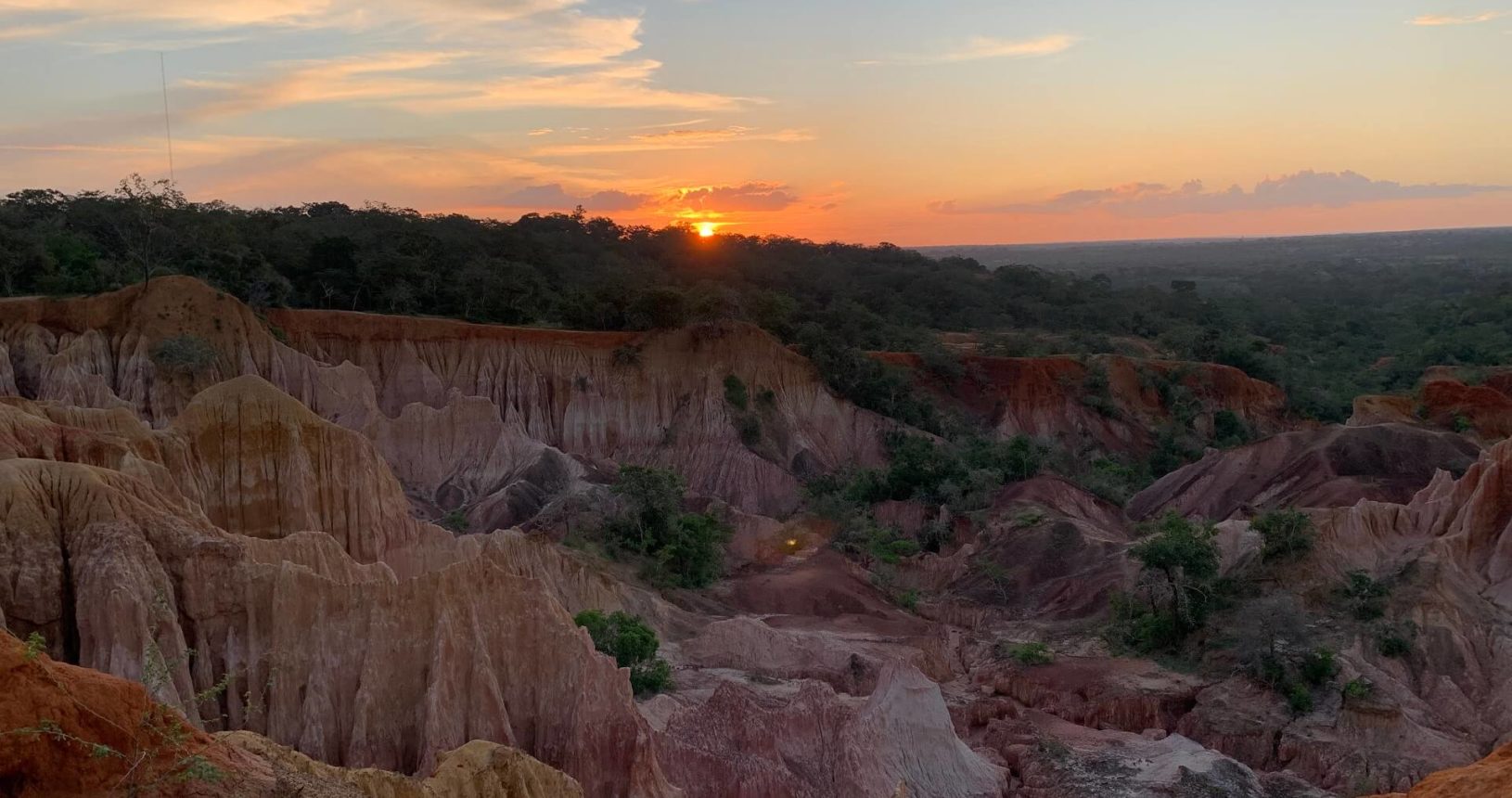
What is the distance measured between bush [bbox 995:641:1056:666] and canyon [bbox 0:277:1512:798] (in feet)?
0.44

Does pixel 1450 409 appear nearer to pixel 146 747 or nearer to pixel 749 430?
pixel 749 430

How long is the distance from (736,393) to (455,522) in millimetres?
16724

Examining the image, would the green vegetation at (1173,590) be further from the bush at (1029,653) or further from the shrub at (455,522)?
the shrub at (455,522)

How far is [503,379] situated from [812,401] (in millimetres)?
12694

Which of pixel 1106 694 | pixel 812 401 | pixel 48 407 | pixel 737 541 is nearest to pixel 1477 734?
pixel 1106 694

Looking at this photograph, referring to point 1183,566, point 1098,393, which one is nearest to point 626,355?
point 1098,393

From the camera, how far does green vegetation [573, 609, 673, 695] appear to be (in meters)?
19.4

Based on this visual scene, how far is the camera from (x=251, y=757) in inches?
325

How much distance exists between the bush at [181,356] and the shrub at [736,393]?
738 inches

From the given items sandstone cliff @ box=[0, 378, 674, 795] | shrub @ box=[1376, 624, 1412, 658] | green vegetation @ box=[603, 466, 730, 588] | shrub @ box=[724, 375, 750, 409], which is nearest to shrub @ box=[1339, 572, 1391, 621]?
shrub @ box=[1376, 624, 1412, 658]

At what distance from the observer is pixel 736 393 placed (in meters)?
45.3

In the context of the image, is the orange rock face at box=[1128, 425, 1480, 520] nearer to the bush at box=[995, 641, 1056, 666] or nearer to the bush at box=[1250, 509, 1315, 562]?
the bush at box=[1250, 509, 1315, 562]

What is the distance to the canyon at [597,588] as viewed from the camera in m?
12.1

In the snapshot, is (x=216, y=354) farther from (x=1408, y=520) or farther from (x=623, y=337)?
(x=1408, y=520)
